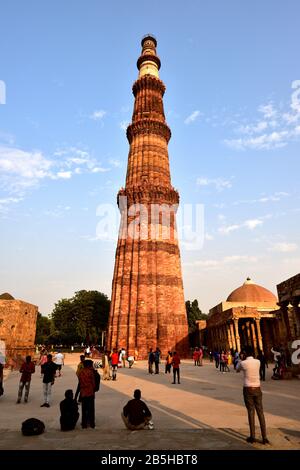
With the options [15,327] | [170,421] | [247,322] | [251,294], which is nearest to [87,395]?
[170,421]

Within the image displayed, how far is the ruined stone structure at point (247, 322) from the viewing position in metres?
29.4

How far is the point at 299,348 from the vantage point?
17.3m

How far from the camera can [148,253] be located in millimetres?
34344

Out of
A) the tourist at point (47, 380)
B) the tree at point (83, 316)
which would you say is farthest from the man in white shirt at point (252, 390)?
the tree at point (83, 316)

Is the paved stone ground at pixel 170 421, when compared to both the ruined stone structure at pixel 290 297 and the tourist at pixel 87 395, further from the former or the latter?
the ruined stone structure at pixel 290 297

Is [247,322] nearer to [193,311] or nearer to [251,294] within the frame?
[251,294]

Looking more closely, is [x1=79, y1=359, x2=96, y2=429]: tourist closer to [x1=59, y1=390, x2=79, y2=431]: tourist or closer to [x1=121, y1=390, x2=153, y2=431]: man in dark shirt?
[x1=59, y1=390, x2=79, y2=431]: tourist

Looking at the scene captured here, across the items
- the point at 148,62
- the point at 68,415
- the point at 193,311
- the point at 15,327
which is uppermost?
the point at 148,62

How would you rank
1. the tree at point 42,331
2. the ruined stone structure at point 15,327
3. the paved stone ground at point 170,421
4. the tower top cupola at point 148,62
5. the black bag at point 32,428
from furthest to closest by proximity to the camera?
the tree at point 42,331 → the tower top cupola at point 148,62 → the ruined stone structure at point 15,327 → the black bag at point 32,428 → the paved stone ground at point 170,421

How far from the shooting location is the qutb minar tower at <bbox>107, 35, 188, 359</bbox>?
31719 millimetres

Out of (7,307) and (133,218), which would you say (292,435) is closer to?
(7,307)

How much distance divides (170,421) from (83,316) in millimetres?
53621

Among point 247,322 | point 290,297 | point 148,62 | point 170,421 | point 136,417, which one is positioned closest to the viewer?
point 136,417

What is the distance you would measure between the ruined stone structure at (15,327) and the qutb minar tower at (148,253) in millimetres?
9102
